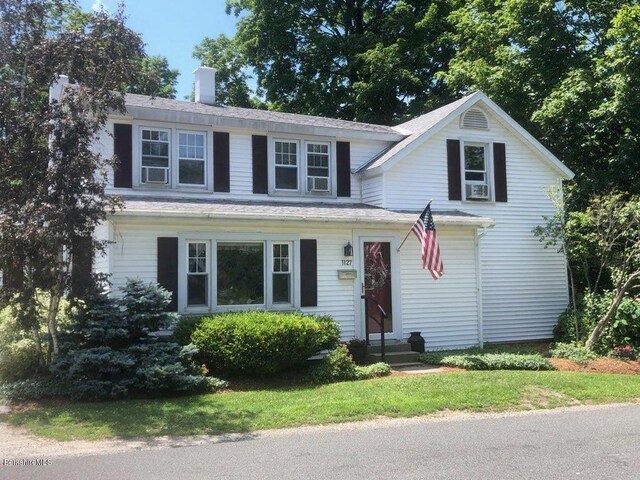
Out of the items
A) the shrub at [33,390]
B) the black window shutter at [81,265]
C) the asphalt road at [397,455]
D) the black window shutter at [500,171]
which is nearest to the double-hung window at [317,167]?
the black window shutter at [500,171]

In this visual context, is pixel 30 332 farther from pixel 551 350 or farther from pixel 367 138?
pixel 551 350

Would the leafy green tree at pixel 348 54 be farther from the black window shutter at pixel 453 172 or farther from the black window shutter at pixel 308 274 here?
the black window shutter at pixel 308 274

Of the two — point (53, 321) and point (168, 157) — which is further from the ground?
point (168, 157)

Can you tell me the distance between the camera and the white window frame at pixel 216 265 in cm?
1276

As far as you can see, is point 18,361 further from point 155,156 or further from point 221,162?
point 221,162

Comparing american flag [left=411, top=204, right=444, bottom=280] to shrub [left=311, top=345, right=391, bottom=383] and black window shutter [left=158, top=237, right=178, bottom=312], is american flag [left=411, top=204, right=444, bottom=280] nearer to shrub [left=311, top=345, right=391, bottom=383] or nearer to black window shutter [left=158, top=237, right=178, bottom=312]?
shrub [left=311, top=345, right=391, bottom=383]

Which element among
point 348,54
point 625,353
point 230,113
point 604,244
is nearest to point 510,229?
point 604,244

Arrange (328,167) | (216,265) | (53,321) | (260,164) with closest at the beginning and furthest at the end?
(53,321)
(216,265)
(260,164)
(328,167)

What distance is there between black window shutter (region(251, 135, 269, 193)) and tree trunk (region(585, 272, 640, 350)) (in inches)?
344

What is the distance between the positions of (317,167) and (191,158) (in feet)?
11.1

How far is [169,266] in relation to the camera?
12.6 meters

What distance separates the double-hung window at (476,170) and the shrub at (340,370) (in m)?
6.82

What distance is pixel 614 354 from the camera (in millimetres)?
14023

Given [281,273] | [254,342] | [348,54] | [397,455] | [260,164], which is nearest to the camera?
[397,455]
